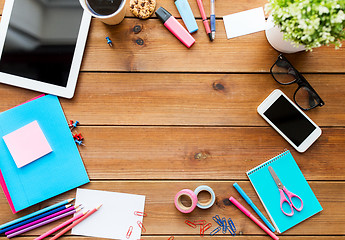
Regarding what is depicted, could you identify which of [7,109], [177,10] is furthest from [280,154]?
[7,109]

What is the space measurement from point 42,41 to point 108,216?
597 millimetres

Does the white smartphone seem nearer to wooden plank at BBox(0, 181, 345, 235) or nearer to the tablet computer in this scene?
wooden plank at BBox(0, 181, 345, 235)

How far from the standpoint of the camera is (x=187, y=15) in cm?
88

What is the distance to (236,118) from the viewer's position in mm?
900

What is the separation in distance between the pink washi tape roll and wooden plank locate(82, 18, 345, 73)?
0.39 metres

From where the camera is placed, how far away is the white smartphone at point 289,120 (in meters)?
0.89

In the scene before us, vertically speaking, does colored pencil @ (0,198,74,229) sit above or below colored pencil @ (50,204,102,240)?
above

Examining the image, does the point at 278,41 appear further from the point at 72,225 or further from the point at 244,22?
the point at 72,225

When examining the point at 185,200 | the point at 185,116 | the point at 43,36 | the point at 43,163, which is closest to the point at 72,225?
the point at 43,163

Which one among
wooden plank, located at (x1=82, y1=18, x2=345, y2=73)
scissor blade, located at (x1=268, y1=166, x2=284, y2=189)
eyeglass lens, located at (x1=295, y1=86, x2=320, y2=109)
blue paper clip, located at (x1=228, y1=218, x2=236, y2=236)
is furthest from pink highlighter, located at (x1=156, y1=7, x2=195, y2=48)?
blue paper clip, located at (x1=228, y1=218, x2=236, y2=236)

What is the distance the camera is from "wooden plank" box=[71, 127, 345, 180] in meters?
0.89

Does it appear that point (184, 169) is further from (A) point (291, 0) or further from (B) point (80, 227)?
(A) point (291, 0)

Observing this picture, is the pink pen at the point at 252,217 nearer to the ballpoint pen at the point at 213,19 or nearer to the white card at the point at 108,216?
the white card at the point at 108,216

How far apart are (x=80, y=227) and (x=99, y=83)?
0.47 metres
